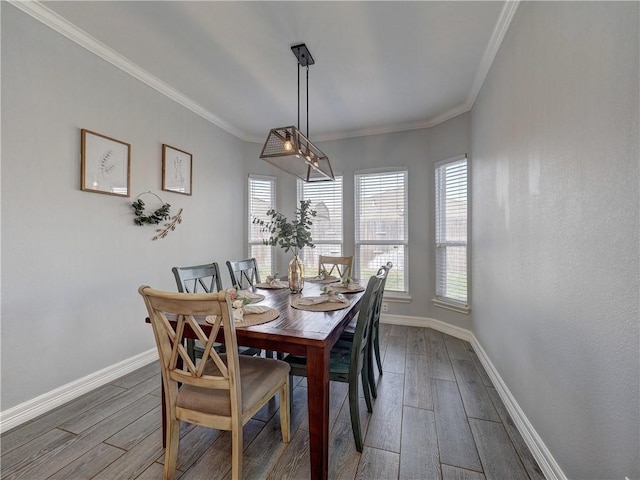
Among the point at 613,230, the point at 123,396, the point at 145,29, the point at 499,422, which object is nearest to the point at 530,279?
the point at 613,230

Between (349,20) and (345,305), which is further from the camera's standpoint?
(349,20)

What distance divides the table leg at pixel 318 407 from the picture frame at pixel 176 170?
256cm

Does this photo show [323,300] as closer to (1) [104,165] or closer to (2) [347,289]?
(2) [347,289]

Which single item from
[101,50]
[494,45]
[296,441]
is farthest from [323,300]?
[101,50]

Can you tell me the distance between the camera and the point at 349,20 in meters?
2.03

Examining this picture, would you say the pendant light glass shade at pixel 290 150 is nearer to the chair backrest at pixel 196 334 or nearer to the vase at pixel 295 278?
the vase at pixel 295 278

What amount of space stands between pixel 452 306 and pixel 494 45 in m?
2.66

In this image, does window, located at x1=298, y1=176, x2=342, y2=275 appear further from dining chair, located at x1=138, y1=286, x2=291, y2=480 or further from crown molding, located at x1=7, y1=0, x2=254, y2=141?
dining chair, located at x1=138, y1=286, x2=291, y2=480

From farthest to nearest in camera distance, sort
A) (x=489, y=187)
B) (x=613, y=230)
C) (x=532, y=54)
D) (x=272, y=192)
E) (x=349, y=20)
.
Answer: (x=272, y=192) < (x=489, y=187) < (x=349, y=20) < (x=532, y=54) < (x=613, y=230)

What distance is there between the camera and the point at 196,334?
1.30 meters

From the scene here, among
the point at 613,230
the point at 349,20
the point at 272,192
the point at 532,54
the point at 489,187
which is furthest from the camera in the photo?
the point at 272,192

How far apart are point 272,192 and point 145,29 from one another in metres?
2.57

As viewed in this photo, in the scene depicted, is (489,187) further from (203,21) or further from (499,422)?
(203,21)

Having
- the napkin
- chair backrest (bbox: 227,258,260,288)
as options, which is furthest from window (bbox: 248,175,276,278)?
the napkin
